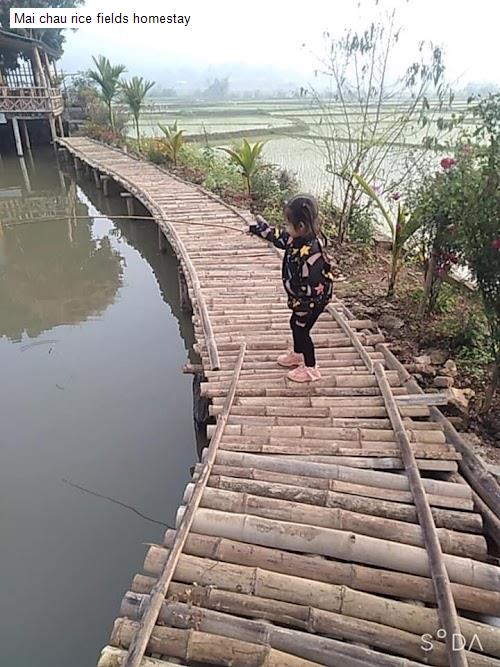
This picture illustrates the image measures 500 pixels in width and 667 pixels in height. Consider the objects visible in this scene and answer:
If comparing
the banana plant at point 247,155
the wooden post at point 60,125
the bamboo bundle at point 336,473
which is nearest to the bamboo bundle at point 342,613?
the bamboo bundle at point 336,473

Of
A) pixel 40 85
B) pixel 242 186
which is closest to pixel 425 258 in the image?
pixel 242 186

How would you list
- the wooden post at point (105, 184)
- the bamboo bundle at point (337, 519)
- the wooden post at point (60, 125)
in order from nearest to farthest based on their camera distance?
the bamboo bundle at point (337, 519) → the wooden post at point (105, 184) → the wooden post at point (60, 125)

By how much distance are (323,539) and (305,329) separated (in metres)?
1.36

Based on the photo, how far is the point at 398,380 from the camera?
3186 mm

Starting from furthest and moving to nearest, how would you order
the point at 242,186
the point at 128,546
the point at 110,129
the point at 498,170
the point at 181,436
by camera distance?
the point at 110,129 → the point at 242,186 → the point at 181,436 → the point at 128,546 → the point at 498,170

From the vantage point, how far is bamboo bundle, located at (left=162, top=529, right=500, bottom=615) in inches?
74.1

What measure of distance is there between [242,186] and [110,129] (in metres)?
9.15

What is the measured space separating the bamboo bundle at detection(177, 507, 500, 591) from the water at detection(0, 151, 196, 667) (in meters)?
1.06

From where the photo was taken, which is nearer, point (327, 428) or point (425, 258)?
point (327, 428)

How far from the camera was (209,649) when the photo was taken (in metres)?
1.73

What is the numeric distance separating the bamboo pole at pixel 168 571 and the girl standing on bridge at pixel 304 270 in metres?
0.69

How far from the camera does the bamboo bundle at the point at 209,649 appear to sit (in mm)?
1676

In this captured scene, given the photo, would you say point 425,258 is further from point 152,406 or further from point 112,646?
point 112,646

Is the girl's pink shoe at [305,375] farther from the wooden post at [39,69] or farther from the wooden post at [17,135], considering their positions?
the wooden post at [39,69]
